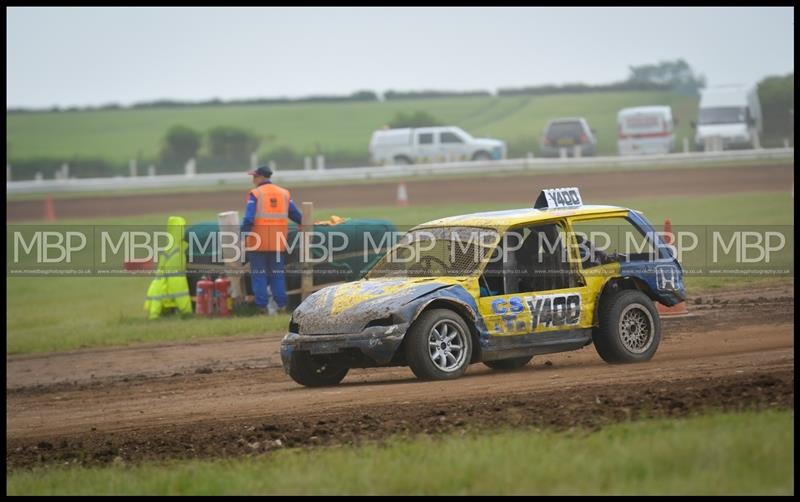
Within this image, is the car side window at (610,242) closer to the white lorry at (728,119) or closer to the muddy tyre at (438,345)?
the muddy tyre at (438,345)

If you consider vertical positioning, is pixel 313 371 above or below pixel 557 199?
below

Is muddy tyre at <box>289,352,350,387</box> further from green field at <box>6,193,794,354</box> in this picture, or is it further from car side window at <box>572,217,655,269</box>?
green field at <box>6,193,794,354</box>

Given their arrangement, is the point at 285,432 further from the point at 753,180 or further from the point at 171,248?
the point at 753,180

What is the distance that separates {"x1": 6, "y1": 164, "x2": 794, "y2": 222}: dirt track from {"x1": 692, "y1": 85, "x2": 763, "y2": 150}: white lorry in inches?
354

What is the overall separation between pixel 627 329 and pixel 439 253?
6.16 feet

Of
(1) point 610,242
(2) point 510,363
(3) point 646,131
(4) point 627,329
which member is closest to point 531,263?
(4) point 627,329

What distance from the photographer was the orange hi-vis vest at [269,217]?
1828 centimetres

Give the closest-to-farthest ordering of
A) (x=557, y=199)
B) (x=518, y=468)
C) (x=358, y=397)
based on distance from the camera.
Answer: (x=518, y=468) → (x=358, y=397) → (x=557, y=199)

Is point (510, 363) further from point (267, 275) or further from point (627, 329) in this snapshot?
point (267, 275)

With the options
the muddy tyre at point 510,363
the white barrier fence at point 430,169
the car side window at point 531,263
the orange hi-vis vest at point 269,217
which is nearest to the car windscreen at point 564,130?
the white barrier fence at point 430,169

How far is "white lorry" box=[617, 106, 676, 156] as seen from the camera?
5109cm

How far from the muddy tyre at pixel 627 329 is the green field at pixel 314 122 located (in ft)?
157

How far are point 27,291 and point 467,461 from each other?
19.7m

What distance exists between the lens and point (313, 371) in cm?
1261
